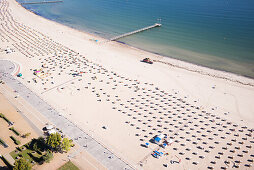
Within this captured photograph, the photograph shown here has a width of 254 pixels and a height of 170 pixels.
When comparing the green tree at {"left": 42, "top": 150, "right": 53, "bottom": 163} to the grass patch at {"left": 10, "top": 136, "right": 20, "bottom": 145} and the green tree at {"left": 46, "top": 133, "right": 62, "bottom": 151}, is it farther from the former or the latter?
the grass patch at {"left": 10, "top": 136, "right": 20, "bottom": 145}

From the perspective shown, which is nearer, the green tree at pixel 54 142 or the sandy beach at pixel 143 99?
the green tree at pixel 54 142

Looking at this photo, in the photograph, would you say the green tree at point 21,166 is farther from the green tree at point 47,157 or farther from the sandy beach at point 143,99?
the sandy beach at point 143,99

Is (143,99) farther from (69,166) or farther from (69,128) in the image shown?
(69,166)

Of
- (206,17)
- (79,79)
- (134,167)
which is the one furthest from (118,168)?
(206,17)

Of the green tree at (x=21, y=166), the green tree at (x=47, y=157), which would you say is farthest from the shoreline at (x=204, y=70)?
the green tree at (x=21, y=166)

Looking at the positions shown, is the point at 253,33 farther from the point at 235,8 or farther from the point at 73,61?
the point at 73,61

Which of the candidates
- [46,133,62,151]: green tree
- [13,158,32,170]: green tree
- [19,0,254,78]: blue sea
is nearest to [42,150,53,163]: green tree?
[46,133,62,151]: green tree
